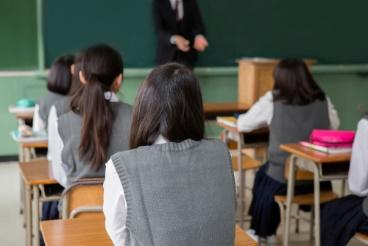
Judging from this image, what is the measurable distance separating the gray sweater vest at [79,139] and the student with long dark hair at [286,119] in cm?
139

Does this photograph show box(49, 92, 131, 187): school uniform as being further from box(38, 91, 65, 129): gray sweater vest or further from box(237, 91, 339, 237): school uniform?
box(237, 91, 339, 237): school uniform

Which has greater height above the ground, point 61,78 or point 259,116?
point 61,78

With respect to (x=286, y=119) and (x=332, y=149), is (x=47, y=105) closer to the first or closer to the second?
(x=286, y=119)

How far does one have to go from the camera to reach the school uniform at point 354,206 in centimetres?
287

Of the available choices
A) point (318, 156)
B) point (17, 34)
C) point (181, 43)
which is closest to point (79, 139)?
point (318, 156)

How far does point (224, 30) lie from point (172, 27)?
84 cm

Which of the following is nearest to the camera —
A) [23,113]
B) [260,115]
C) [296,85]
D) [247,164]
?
[296,85]

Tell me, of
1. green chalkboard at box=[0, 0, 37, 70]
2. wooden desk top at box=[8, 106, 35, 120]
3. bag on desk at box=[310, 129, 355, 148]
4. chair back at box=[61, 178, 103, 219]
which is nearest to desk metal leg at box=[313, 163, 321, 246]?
bag on desk at box=[310, 129, 355, 148]

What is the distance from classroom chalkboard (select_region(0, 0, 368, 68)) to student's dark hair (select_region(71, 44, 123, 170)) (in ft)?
12.2

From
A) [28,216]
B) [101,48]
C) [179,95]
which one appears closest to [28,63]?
[28,216]

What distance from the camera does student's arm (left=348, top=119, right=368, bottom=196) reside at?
2.89m

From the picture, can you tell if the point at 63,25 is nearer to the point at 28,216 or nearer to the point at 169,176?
the point at 28,216

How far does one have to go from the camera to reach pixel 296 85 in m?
3.72

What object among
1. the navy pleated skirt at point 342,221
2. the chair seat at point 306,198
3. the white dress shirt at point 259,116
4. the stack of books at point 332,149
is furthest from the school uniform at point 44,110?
the navy pleated skirt at point 342,221
